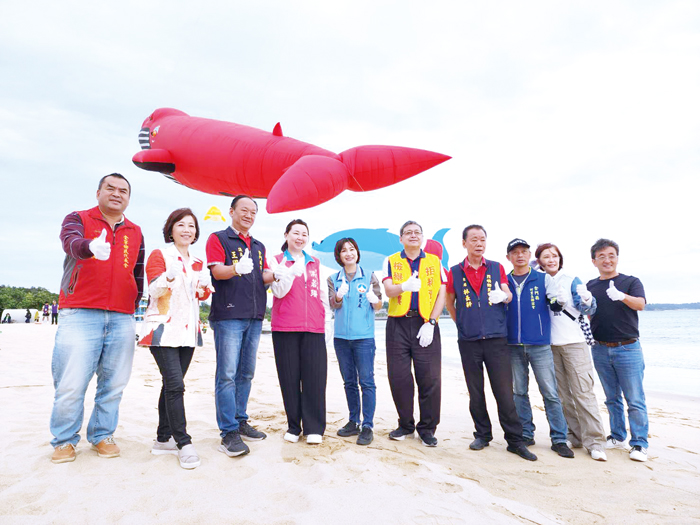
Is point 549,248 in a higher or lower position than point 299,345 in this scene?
higher

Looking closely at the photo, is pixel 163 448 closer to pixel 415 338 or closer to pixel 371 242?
pixel 415 338

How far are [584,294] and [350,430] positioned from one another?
2115 mm

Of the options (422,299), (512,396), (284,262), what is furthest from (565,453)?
(284,262)

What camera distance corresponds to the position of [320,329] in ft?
10.0

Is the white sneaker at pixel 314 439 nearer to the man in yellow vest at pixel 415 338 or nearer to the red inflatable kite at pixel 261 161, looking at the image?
the man in yellow vest at pixel 415 338

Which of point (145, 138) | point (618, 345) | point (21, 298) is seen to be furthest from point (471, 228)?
point (21, 298)

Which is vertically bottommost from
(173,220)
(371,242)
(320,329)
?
(320,329)

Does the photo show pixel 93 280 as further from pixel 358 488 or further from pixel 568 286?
pixel 568 286

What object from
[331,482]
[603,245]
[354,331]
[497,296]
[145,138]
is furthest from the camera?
[145,138]

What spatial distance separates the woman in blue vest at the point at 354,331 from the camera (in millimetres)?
3252

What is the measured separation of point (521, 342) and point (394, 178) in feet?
7.21

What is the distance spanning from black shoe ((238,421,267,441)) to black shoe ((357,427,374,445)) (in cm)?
68

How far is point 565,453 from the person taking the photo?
303cm

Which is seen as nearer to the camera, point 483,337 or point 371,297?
point 483,337
